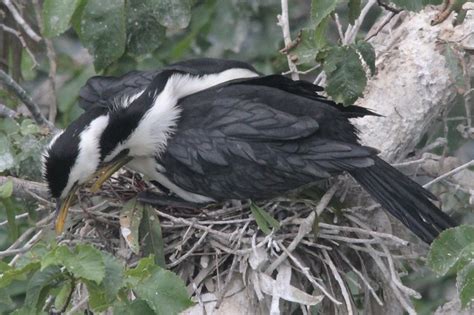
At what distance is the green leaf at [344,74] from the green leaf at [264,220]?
0.39 m

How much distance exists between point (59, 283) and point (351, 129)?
3.44ft

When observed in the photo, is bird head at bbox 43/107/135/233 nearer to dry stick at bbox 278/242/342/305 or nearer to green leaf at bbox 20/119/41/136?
green leaf at bbox 20/119/41/136

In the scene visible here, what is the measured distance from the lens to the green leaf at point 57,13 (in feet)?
9.93

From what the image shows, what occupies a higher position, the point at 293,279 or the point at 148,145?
the point at 148,145

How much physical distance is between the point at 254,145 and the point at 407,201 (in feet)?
1.45

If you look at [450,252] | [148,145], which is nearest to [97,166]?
[148,145]

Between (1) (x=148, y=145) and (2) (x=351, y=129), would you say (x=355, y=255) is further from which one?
(1) (x=148, y=145)

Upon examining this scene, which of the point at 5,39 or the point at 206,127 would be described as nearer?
the point at 206,127

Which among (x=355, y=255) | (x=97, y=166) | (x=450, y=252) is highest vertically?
(x=450, y=252)

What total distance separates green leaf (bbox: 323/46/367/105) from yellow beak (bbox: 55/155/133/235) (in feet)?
2.30

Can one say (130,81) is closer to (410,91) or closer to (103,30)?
(103,30)

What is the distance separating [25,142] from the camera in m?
3.12

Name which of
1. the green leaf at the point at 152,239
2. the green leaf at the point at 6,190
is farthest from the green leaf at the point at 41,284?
the green leaf at the point at 152,239

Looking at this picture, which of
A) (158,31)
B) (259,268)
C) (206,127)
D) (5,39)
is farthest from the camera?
(5,39)
